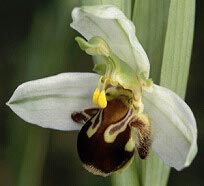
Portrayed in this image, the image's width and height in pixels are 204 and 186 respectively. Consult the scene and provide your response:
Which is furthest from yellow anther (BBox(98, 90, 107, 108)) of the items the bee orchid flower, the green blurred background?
the green blurred background

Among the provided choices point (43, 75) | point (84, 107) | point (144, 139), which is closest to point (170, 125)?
point (144, 139)

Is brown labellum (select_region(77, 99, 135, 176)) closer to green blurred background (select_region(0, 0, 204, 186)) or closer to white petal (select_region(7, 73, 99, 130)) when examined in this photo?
white petal (select_region(7, 73, 99, 130))

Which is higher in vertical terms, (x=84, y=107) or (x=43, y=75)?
(x=84, y=107)

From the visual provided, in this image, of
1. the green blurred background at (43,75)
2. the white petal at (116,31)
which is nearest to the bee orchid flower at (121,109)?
the white petal at (116,31)

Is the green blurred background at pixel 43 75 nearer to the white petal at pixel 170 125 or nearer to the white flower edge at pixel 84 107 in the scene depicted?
the white flower edge at pixel 84 107

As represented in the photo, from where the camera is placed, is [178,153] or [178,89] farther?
[178,89]

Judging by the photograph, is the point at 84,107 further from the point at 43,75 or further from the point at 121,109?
the point at 43,75

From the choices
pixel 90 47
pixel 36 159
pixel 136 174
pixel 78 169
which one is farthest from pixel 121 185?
pixel 78 169

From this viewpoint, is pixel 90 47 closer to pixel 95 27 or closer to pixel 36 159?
pixel 95 27
